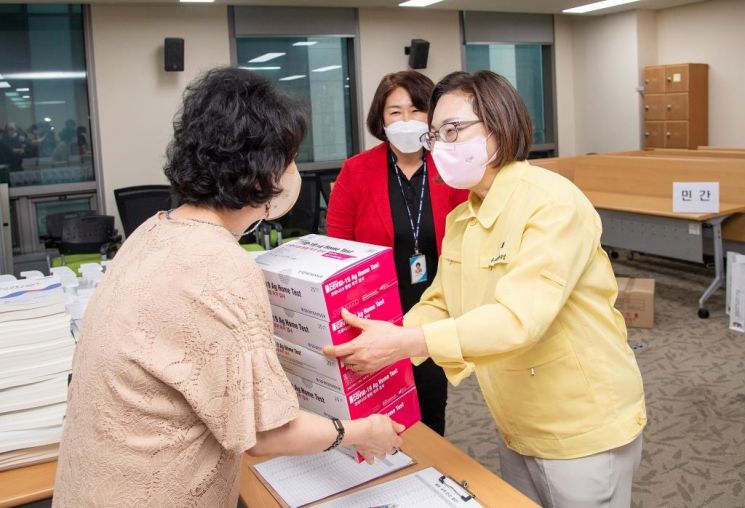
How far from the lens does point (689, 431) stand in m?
3.38

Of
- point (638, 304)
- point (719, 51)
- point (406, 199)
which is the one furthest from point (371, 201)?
point (719, 51)

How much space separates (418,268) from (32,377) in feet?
3.96

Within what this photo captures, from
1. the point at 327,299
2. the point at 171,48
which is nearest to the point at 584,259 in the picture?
the point at 327,299

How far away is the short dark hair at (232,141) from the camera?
42.5 inches

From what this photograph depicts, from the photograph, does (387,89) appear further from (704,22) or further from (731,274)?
(704,22)

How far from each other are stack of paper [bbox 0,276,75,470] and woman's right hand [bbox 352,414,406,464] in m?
0.77

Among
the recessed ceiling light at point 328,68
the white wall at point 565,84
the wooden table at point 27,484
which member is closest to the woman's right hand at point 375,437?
the wooden table at point 27,484

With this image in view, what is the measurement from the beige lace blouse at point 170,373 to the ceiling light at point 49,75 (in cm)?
636

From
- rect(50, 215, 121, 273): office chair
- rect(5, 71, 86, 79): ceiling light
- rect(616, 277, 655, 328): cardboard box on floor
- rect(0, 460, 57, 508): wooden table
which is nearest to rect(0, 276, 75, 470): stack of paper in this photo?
rect(0, 460, 57, 508): wooden table

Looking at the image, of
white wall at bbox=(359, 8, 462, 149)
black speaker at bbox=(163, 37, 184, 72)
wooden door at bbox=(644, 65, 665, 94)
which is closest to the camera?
black speaker at bbox=(163, 37, 184, 72)

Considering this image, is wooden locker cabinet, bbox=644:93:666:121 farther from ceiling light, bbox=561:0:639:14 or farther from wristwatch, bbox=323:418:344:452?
wristwatch, bbox=323:418:344:452

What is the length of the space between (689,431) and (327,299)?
113 inches

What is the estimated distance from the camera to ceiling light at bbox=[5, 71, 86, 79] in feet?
21.1

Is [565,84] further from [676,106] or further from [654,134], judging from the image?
[676,106]
